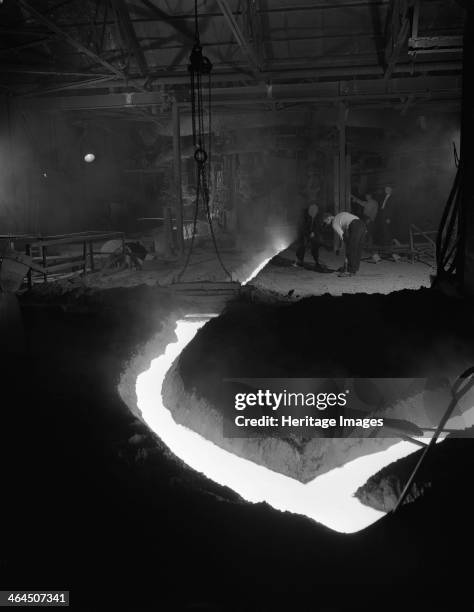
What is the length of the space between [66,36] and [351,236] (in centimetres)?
592

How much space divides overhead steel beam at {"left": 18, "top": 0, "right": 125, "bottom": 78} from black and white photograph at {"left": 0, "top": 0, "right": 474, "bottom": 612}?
4 cm

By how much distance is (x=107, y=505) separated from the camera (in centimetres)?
320

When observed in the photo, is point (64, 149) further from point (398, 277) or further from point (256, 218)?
point (398, 277)

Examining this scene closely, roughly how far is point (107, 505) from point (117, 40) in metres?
8.61

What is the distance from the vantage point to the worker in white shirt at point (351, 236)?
1009 centimetres

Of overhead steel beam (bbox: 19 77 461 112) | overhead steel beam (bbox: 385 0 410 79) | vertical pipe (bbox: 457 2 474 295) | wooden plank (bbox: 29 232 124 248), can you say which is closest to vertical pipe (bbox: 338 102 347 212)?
overhead steel beam (bbox: 19 77 461 112)

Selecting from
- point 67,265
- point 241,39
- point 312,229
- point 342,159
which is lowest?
point 67,265

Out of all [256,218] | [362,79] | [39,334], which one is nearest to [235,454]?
[39,334]

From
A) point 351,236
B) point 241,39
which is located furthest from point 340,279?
point 241,39
